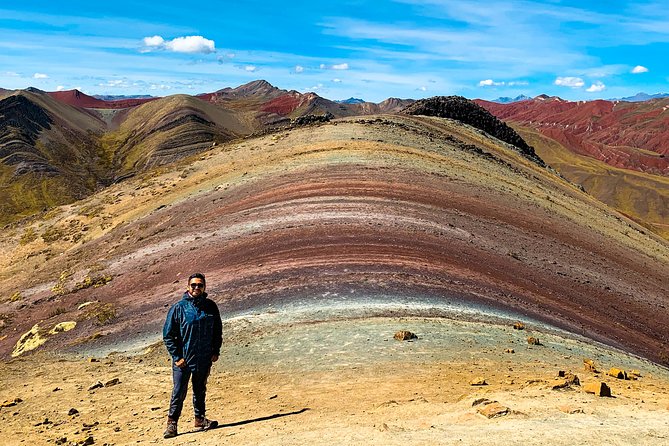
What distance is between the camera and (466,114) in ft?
211

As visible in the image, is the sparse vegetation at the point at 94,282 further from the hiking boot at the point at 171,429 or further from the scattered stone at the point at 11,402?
the hiking boot at the point at 171,429

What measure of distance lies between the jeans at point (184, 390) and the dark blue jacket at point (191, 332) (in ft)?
0.41

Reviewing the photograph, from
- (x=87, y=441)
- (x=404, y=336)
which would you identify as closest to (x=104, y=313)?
(x=87, y=441)

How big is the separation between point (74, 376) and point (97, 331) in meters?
4.26

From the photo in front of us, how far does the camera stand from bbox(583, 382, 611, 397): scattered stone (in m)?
9.60

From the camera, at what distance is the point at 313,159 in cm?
3391

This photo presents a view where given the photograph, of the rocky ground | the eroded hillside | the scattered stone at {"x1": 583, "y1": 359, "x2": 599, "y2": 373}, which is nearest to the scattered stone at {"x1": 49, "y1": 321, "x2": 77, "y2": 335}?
the eroded hillside

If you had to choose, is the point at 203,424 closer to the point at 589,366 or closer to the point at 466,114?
the point at 589,366

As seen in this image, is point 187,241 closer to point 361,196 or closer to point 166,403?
point 361,196

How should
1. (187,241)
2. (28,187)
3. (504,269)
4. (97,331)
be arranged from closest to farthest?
(97,331) → (504,269) → (187,241) → (28,187)

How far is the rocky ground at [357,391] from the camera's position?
7.92 meters

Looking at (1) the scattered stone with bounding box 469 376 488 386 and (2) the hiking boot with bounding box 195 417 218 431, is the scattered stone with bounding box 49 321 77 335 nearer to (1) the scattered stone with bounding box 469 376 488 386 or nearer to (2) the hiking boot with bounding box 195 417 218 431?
(2) the hiking boot with bounding box 195 417 218 431

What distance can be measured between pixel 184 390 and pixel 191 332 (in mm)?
958

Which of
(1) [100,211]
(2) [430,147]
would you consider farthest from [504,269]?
(1) [100,211]
